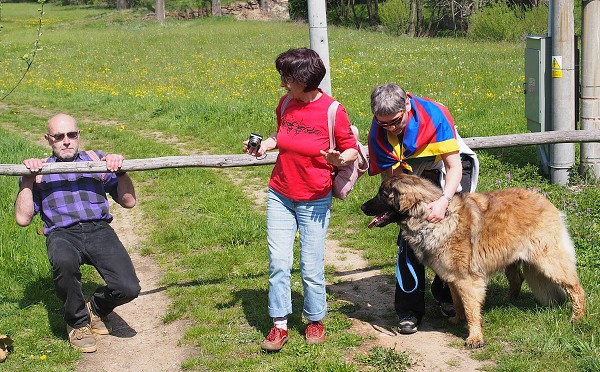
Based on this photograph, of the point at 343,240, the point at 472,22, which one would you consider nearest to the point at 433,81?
the point at 343,240

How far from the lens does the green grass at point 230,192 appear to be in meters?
5.08

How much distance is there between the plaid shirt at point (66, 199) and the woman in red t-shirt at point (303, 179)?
1279mm

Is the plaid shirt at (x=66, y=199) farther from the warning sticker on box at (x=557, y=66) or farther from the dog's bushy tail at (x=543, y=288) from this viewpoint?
the warning sticker on box at (x=557, y=66)

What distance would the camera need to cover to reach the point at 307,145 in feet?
15.5

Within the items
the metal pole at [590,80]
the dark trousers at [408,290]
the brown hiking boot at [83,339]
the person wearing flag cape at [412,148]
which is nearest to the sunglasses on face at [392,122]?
the person wearing flag cape at [412,148]

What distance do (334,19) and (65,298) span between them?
156 ft

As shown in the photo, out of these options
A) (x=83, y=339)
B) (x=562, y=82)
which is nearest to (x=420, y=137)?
(x=83, y=339)

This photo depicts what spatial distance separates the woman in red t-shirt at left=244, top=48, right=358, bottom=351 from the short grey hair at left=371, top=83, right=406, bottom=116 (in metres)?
0.25

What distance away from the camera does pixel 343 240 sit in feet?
24.8

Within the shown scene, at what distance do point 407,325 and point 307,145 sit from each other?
1.54 meters

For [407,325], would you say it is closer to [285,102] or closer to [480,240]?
[480,240]

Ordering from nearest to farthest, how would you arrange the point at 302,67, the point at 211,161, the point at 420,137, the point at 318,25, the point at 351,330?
the point at 302,67 < the point at 420,137 < the point at 351,330 < the point at 211,161 < the point at 318,25

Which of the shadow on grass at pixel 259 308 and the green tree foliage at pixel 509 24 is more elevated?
the green tree foliage at pixel 509 24

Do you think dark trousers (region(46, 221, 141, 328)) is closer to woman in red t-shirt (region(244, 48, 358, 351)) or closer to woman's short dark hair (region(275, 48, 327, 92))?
woman in red t-shirt (region(244, 48, 358, 351))
